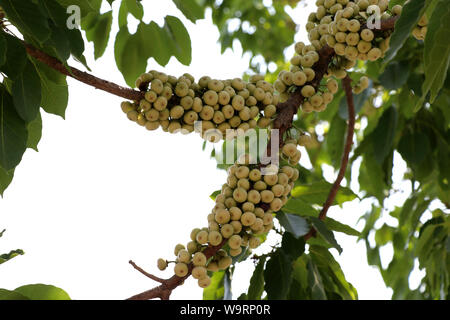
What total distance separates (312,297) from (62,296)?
3.33ft

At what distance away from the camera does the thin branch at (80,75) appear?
4.89 ft

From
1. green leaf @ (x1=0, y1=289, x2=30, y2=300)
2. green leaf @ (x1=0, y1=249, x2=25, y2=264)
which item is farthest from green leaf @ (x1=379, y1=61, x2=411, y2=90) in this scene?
green leaf @ (x1=0, y1=289, x2=30, y2=300)

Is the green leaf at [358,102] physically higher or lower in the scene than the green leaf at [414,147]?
higher

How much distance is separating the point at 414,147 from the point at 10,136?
2.09m

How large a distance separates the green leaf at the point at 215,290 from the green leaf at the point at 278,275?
0.42m

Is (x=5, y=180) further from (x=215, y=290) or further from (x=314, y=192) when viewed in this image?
(x=314, y=192)

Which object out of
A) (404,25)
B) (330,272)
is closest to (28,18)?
(404,25)

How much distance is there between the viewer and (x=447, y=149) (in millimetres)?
2955

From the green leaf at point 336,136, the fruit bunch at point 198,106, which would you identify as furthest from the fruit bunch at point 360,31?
the green leaf at point 336,136

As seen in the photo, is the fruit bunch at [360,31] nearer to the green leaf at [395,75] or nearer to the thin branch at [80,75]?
the thin branch at [80,75]

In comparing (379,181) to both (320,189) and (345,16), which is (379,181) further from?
(345,16)

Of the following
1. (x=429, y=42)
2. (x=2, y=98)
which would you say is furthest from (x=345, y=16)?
(x=2, y=98)

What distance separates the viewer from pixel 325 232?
1.90 meters

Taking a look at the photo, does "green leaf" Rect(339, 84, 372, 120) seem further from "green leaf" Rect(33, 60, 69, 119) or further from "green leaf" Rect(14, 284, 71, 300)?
"green leaf" Rect(14, 284, 71, 300)
